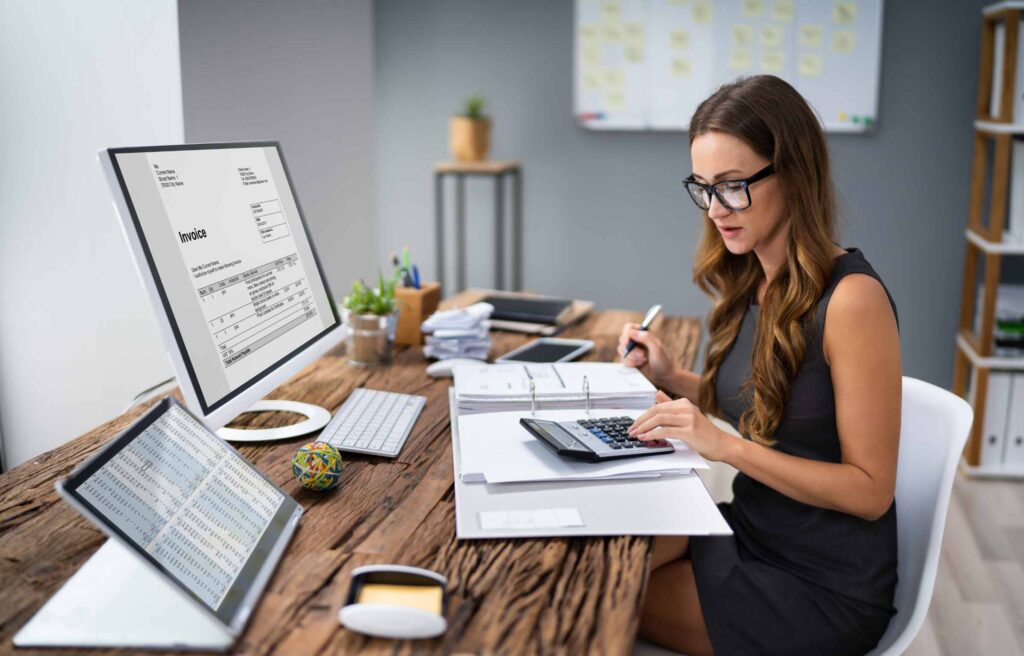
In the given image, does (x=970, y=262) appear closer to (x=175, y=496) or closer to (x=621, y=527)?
(x=621, y=527)

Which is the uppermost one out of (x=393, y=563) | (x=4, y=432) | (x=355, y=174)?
(x=355, y=174)

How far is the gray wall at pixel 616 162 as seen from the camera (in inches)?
148

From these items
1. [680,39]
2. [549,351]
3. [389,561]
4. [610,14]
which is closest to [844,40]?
[680,39]

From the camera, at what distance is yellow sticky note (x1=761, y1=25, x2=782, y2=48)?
381cm

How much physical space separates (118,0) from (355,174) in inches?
41.8

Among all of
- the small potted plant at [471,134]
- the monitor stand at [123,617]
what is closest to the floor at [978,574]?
the monitor stand at [123,617]

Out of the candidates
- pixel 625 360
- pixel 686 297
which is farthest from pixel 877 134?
pixel 625 360

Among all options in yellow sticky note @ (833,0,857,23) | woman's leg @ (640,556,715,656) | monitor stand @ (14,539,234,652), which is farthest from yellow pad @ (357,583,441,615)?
yellow sticky note @ (833,0,857,23)

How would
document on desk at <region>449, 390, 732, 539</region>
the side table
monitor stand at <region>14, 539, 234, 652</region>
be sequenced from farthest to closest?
the side table < document on desk at <region>449, 390, 732, 539</region> < monitor stand at <region>14, 539, 234, 652</region>

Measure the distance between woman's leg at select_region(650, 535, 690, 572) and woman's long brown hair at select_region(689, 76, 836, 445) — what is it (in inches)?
7.8

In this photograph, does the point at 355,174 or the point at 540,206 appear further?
the point at 540,206

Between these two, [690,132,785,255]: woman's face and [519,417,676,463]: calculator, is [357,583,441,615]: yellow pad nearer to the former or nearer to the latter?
[519,417,676,463]: calculator

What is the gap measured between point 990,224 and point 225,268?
2.79m

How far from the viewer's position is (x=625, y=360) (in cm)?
174
